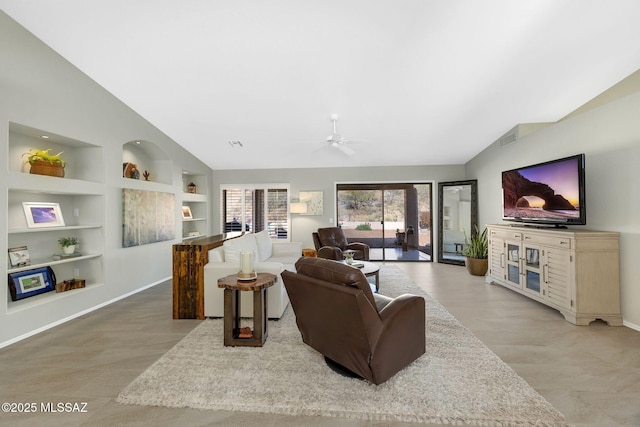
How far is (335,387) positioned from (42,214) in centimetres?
404

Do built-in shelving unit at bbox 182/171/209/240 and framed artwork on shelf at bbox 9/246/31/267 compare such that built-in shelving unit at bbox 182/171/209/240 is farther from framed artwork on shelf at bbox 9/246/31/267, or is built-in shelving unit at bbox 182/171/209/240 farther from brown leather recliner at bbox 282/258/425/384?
brown leather recliner at bbox 282/258/425/384

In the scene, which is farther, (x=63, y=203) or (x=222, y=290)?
(x=63, y=203)

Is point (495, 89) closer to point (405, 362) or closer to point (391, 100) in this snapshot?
point (391, 100)

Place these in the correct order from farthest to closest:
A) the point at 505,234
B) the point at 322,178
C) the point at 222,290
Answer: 1. the point at 322,178
2. the point at 505,234
3. the point at 222,290

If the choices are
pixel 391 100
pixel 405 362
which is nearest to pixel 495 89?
pixel 391 100

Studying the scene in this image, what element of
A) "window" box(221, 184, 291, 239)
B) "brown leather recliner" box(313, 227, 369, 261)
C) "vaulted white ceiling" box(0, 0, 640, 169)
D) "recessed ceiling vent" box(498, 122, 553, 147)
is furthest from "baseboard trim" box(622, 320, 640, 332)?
"window" box(221, 184, 291, 239)

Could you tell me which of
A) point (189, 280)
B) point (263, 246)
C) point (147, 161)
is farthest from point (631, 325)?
point (147, 161)

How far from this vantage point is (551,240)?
349 centimetres

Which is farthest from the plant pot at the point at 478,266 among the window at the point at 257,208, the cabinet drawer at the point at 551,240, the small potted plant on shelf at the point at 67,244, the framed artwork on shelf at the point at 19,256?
the framed artwork on shelf at the point at 19,256

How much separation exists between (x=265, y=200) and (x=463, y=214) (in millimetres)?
4832

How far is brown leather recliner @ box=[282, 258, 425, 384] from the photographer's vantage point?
1.94m

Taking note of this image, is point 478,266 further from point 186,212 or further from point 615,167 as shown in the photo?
point 186,212

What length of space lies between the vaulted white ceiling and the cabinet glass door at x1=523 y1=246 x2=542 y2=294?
213 centimetres

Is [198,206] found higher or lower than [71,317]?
higher
